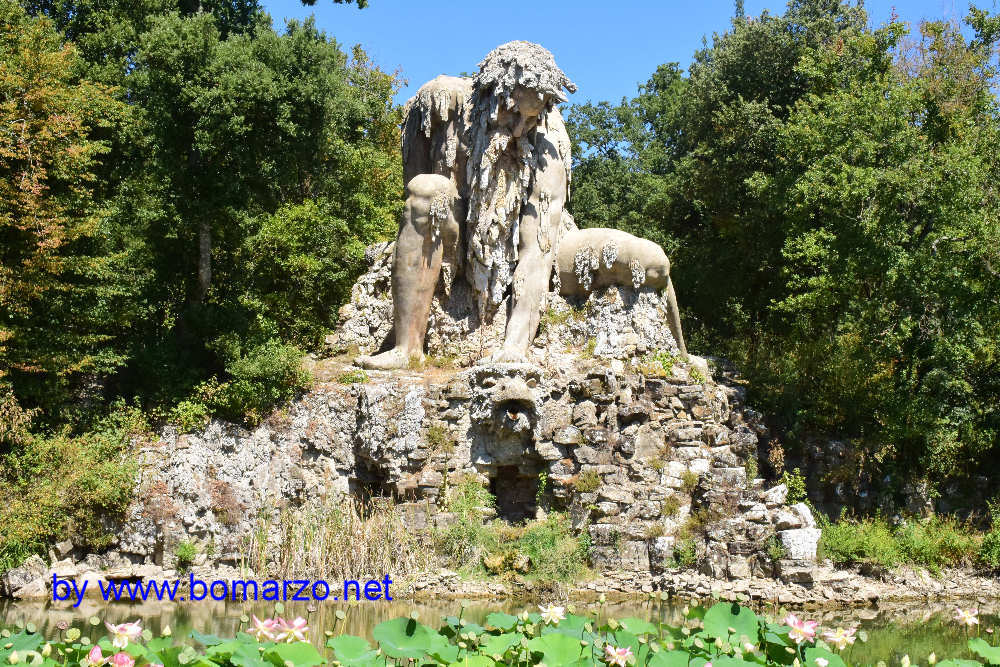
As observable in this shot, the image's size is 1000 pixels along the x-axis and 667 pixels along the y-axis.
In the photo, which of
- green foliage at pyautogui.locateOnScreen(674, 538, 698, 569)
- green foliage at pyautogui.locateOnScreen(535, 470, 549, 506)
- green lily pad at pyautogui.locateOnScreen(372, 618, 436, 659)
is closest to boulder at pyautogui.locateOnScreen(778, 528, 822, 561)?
green foliage at pyautogui.locateOnScreen(674, 538, 698, 569)

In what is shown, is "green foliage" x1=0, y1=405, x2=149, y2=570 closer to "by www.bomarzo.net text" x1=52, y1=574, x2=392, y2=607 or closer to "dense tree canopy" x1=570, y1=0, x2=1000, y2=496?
"by www.bomarzo.net text" x1=52, y1=574, x2=392, y2=607

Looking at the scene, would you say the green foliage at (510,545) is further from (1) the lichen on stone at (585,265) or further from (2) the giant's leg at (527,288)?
(1) the lichen on stone at (585,265)

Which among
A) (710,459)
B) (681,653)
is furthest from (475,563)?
(681,653)

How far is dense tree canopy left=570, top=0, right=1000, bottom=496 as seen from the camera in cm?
1368

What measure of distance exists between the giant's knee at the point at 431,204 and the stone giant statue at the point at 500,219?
0.05ft

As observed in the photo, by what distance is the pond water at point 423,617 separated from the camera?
305 inches

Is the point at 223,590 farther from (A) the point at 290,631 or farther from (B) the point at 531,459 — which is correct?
(A) the point at 290,631

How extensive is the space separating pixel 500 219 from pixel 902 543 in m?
6.77

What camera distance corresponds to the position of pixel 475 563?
10.4 metres

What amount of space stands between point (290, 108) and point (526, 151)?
176 inches

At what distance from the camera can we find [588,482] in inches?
433

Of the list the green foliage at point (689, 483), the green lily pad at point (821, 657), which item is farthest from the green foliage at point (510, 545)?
the green lily pad at point (821, 657)

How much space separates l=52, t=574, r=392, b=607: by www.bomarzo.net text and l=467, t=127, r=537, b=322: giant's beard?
13.8 feet

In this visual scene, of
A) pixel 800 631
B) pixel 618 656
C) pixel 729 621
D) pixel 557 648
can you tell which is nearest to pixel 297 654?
pixel 557 648
